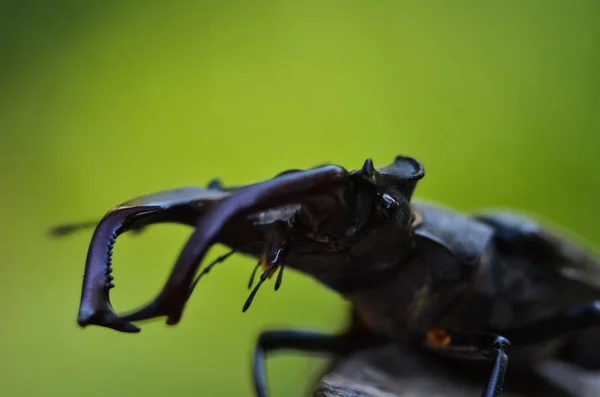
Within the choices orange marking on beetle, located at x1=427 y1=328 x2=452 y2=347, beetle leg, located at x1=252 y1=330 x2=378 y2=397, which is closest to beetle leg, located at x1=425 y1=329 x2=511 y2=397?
orange marking on beetle, located at x1=427 y1=328 x2=452 y2=347

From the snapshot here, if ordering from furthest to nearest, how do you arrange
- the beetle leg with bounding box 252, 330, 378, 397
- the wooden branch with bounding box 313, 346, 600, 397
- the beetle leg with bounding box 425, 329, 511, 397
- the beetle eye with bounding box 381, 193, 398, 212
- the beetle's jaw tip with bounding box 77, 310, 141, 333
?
the beetle leg with bounding box 252, 330, 378, 397
the wooden branch with bounding box 313, 346, 600, 397
the beetle leg with bounding box 425, 329, 511, 397
the beetle eye with bounding box 381, 193, 398, 212
the beetle's jaw tip with bounding box 77, 310, 141, 333

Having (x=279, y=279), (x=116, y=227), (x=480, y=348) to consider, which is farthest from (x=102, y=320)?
(x=480, y=348)

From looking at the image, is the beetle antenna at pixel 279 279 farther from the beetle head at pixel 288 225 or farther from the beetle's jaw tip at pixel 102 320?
the beetle's jaw tip at pixel 102 320

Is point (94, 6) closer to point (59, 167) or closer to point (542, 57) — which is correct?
point (59, 167)

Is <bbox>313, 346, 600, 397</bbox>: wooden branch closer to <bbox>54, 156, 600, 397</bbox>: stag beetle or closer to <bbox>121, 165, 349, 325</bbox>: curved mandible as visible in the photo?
<bbox>54, 156, 600, 397</bbox>: stag beetle

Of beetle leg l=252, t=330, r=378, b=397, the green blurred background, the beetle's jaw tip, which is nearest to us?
the beetle's jaw tip

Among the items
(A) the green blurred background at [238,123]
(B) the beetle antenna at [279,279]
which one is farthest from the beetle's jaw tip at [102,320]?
(A) the green blurred background at [238,123]

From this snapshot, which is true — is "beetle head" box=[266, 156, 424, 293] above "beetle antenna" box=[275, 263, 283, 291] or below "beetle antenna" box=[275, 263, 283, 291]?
above

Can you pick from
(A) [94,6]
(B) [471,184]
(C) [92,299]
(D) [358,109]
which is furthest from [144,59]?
(C) [92,299]
